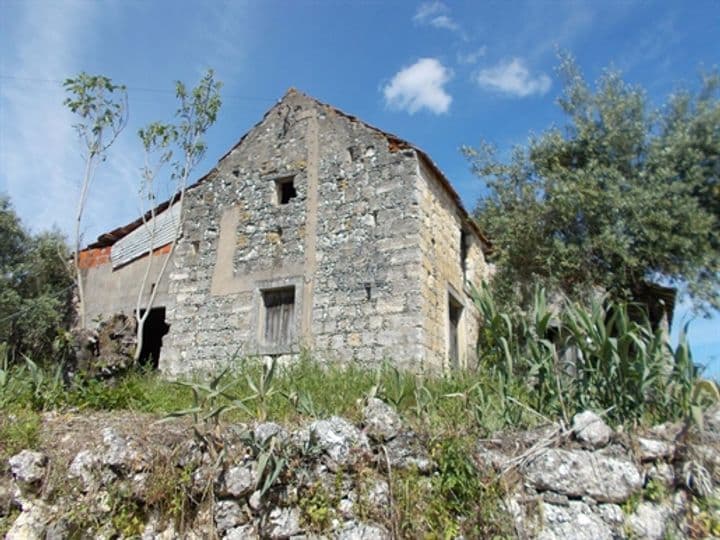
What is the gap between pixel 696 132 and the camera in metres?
11.4

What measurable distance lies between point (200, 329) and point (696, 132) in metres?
10.9

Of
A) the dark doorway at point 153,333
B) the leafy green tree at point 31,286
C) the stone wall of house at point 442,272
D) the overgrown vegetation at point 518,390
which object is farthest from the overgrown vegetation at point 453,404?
the leafy green tree at point 31,286

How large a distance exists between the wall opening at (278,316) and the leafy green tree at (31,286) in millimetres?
6855

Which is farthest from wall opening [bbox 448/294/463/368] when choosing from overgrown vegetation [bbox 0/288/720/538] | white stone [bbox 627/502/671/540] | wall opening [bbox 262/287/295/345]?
white stone [bbox 627/502/671/540]

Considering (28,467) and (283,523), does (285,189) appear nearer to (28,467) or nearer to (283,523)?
(28,467)

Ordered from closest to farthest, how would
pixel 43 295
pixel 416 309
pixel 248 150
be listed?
1. pixel 416 309
2. pixel 248 150
3. pixel 43 295

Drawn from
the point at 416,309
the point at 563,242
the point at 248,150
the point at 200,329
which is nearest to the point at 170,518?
the point at 416,309

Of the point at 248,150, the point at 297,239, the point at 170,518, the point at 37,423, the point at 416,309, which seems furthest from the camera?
the point at 248,150

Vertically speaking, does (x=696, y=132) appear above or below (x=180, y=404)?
above

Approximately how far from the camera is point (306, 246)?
918cm

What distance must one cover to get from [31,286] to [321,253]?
10.1 metres

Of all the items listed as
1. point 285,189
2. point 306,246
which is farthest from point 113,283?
point 306,246

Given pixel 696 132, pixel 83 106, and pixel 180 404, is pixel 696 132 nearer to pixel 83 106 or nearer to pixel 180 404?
pixel 180 404

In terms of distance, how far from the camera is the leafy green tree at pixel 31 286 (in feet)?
43.7
